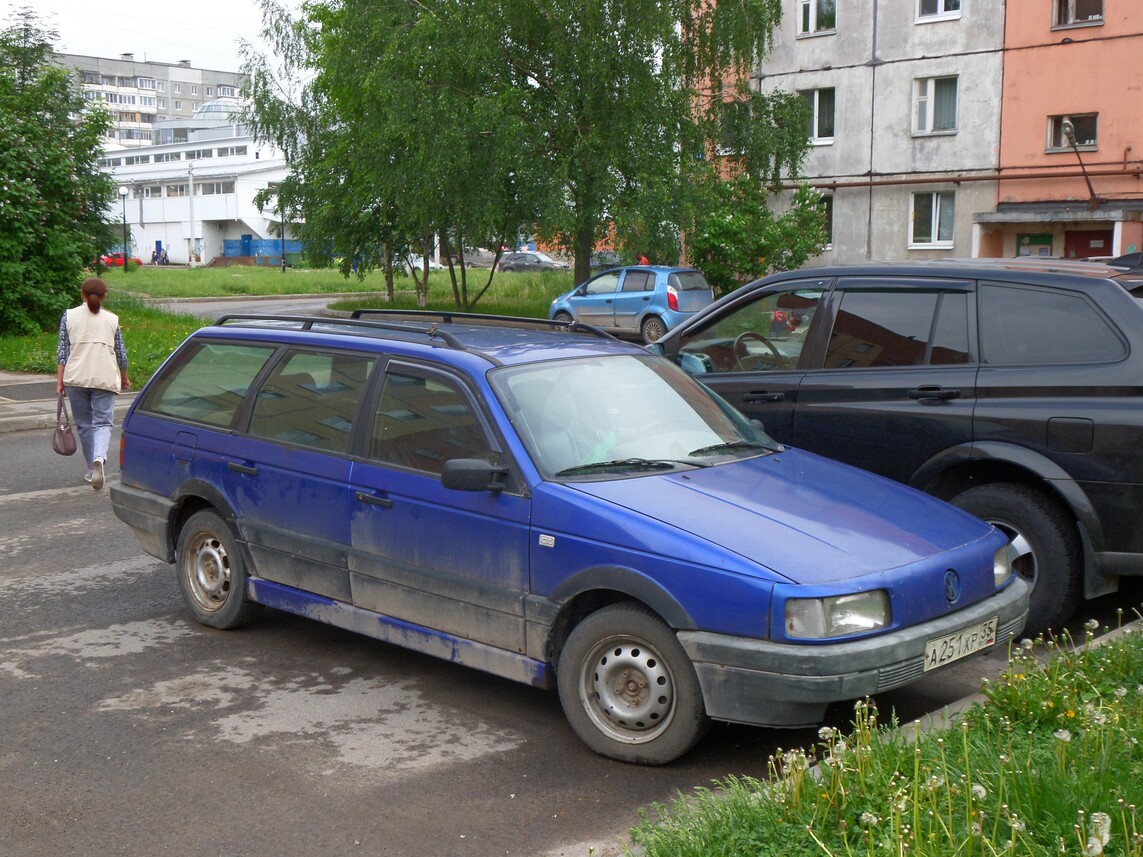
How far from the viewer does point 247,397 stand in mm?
6680

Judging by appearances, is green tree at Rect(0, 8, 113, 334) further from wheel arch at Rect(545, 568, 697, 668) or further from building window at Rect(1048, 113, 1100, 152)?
building window at Rect(1048, 113, 1100, 152)

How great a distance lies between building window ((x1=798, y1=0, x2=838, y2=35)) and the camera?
38.0 meters

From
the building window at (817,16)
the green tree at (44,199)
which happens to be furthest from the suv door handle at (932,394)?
the building window at (817,16)

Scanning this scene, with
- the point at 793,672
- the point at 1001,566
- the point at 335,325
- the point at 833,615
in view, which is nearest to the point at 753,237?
the point at 335,325

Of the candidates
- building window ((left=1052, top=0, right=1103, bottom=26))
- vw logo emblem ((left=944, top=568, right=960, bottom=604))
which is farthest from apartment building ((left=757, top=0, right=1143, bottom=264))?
vw logo emblem ((left=944, top=568, right=960, bottom=604))

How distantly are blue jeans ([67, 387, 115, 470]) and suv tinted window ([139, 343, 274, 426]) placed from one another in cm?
397

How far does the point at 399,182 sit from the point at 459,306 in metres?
7.28

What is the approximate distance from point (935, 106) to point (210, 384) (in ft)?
109

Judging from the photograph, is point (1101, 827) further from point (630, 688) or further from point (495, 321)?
point (495, 321)

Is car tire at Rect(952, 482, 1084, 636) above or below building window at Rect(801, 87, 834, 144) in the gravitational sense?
below

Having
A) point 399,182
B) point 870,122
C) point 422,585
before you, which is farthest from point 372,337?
point 870,122

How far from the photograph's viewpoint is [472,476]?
5219 millimetres

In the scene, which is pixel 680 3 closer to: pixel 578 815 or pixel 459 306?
pixel 459 306

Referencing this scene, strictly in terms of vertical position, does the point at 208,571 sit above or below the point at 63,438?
below
